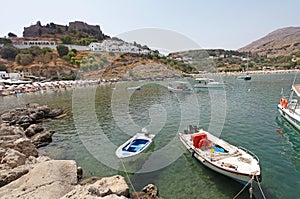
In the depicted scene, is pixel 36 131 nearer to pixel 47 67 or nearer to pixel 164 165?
pixel 164 165

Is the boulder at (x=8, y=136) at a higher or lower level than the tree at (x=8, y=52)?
lower

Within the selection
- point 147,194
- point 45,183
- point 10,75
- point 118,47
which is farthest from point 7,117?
point 10,75

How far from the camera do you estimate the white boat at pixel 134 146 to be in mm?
12547

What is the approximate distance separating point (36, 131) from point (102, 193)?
55.8 feet

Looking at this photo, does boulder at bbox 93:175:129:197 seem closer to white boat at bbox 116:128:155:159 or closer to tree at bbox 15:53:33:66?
white boat at bbox 116:128:155:159

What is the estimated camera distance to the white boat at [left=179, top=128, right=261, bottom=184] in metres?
9.48

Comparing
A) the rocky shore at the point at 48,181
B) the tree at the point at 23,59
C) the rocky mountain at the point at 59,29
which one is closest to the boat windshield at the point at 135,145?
the rocky shore at the point at 48,181

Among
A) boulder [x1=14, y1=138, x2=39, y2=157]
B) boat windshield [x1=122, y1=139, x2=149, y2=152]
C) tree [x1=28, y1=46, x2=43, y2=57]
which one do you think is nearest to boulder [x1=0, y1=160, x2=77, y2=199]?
boulder [x1=14, y1=138, x2=39, y2=157]

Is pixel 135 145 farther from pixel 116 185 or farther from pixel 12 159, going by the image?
pixel 12 159

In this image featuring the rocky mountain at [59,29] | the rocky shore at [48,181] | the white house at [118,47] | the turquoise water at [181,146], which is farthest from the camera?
the rocky mountain at [59,29]

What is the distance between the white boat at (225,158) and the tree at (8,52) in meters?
112

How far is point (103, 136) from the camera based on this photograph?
1917cm

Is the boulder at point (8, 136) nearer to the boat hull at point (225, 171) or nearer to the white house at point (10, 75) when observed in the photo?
the boat hull at point (225, 171)

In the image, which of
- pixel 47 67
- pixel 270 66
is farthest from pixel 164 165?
pixel 270 66
